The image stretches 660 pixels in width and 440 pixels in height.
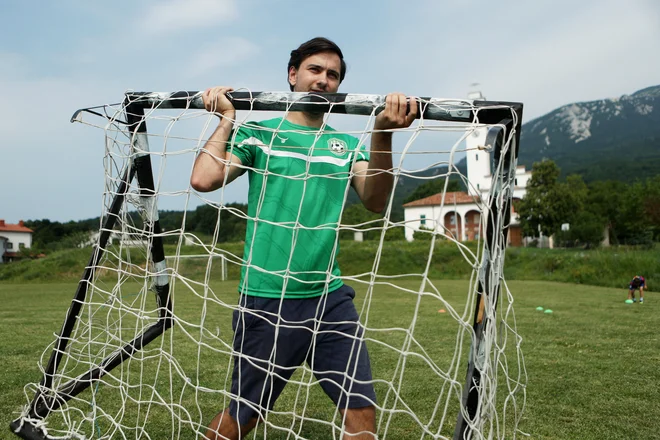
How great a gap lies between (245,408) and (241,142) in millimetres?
1033

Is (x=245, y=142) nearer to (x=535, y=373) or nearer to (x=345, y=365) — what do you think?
(x=345, y=365)

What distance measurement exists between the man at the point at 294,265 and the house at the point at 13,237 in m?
70.8

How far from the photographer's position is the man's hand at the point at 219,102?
2316 millimetres

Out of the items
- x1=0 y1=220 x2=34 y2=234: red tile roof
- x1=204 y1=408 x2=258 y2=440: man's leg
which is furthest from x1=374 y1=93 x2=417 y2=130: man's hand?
x1=0 y1=220 x2=34 y2=234: red tile roof

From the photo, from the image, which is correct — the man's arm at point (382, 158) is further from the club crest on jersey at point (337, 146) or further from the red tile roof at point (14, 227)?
the red tile roof at point (14, 227)

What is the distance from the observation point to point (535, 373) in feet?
16.0

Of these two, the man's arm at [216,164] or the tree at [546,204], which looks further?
the tree at [546,204]

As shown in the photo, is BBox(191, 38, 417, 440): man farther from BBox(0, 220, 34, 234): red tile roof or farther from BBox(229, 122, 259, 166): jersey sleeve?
BBox(0, 220, 34, 234): red tile roof

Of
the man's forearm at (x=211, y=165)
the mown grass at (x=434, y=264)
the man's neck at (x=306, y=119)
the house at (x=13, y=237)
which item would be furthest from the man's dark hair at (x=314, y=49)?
the house at (x=13, y=237)

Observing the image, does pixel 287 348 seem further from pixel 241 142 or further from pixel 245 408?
pixel 241 142

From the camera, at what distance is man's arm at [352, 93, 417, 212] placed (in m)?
2.05

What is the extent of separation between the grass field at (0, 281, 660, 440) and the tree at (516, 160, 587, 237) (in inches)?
1419

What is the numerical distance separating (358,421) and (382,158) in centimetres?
100

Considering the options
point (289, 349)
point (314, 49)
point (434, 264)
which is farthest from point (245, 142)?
point (434, 264)
